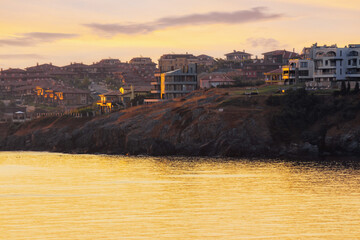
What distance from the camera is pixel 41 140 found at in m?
178

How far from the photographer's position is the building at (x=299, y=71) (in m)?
190

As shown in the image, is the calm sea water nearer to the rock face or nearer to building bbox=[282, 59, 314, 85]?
the rock face

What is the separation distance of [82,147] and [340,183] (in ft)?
275

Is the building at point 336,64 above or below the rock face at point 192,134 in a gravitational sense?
above

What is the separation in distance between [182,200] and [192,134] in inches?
2564

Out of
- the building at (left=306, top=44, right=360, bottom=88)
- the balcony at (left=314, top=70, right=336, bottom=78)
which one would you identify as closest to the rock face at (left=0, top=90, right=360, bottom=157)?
the balcony at (left=314, top=70, right=336, bottom=78)

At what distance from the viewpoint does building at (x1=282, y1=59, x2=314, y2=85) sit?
190m

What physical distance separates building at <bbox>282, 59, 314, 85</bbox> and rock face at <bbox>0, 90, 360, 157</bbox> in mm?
26356

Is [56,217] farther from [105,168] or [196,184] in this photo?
[105,168]

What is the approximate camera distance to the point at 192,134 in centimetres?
14625

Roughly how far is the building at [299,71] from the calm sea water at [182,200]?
72342 mm

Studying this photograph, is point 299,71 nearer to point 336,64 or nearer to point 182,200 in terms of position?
point 336,64

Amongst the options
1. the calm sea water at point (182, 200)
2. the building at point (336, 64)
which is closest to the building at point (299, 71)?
the building at point (336, 64)

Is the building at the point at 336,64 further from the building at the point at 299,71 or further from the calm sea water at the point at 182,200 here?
the calm sea water at the point at 182,200
